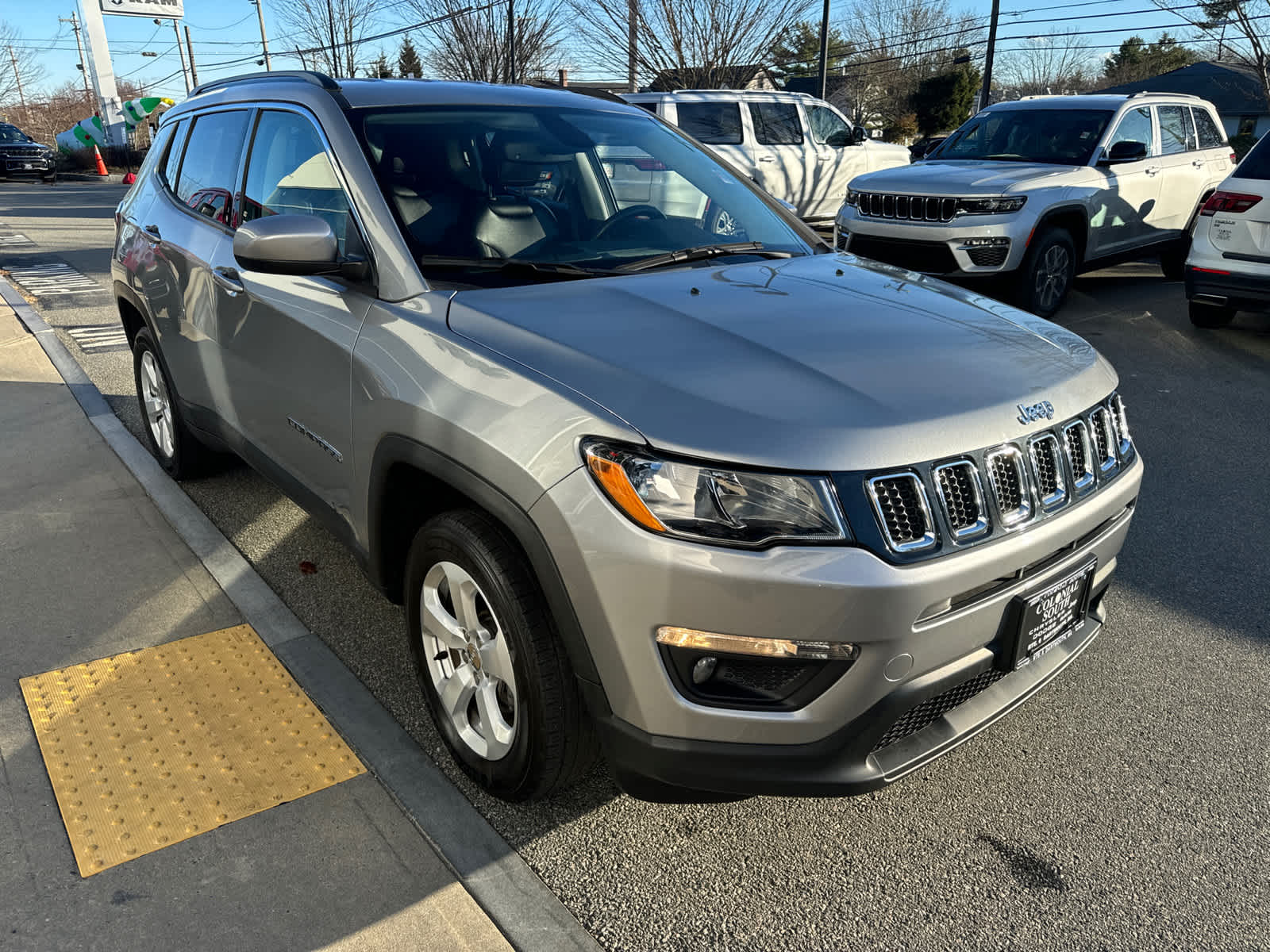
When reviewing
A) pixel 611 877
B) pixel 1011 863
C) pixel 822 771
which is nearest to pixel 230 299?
pixel 611 877

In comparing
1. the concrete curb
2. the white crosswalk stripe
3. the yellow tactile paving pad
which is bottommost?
the white crosswalk stripe

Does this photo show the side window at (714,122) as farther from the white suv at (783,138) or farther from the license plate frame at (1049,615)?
the license plate frame at (1049,615)

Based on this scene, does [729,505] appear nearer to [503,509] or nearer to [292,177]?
[503,509]

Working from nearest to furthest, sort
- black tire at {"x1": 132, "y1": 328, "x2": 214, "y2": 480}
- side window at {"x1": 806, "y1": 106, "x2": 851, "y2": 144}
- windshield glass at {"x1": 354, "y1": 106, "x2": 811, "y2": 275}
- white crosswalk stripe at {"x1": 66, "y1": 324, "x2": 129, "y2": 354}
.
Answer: windshield glass at {"x1": 354, "y1": 106, "x2": 811, "y2": 275}
black tire at {"x1": 132, "y1": 328, "x2": 214, "y2": 480}
white crosswalk stripe at {"x1": 66, "y1": 324, "x2": 129, "y2": 354}
side window at {"x1": 806, "y1": 106, "x2": 851, "y2": 144}

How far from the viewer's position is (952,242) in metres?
7.76

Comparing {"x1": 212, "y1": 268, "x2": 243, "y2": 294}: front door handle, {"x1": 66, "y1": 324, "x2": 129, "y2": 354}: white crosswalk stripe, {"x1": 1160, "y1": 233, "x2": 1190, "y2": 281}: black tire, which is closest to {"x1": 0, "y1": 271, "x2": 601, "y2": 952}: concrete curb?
{"x1": 212, "y1": 268, "x2": 243, "y2": 294}: front door handle

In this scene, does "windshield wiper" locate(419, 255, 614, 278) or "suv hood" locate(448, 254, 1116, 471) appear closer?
"suv hood" locate(448, 254, 1116, 471)

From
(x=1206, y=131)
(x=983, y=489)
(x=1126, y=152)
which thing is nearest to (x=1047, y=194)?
(x=1126, y=152)

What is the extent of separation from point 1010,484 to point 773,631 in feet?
2.21

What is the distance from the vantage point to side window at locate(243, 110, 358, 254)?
2889 millimetres

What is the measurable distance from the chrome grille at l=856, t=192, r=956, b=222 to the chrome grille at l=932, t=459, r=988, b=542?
6445mm

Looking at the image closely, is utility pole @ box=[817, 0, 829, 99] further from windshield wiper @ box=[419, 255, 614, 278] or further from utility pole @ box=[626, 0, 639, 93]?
windshield wiper @ box=[419, 255, 614, 278]

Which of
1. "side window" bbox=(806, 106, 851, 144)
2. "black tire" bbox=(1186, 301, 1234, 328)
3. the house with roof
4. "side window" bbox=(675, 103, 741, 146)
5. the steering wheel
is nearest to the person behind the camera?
the steering wheel

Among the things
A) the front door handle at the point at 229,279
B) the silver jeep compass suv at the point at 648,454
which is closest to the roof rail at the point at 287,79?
the silver jeep compass suv at the point at 648,454
